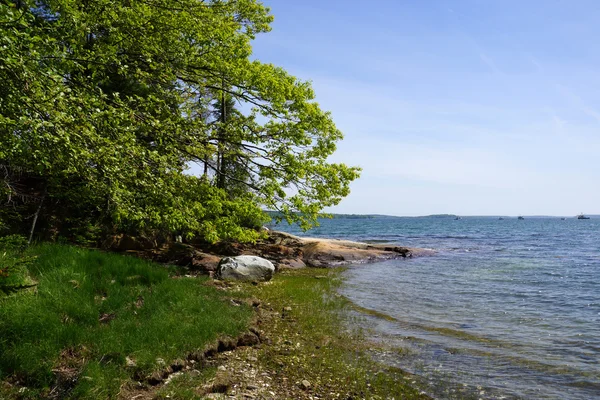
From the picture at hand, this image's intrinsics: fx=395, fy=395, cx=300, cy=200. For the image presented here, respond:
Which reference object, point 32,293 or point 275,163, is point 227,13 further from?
point 32,293

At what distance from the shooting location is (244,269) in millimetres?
18266

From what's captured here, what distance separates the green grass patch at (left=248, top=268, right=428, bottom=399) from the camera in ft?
25.2

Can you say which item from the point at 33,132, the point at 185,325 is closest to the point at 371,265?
the point at 185,325

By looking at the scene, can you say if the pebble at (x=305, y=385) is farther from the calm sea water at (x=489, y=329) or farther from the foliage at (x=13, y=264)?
the foliage at (x=13, y=264)

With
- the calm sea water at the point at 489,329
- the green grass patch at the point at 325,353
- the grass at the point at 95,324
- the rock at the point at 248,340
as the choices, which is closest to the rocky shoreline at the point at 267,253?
the calm sea water at the point at 489,329

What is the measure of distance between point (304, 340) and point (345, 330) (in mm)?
1797

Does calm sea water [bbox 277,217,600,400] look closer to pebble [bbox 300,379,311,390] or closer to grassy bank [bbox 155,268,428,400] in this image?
grassy bank [bbox 155,268,428,400]

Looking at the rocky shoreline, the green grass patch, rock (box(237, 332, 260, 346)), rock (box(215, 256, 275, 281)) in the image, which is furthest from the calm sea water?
the rocky shoreline

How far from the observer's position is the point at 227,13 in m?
17.4

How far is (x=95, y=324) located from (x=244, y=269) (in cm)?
1032

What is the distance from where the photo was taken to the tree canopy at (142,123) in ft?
20.4

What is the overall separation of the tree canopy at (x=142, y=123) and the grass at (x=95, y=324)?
1.72 meters

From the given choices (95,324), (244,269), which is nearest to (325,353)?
(95,324)

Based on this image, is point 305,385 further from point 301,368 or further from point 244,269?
point 244,269
